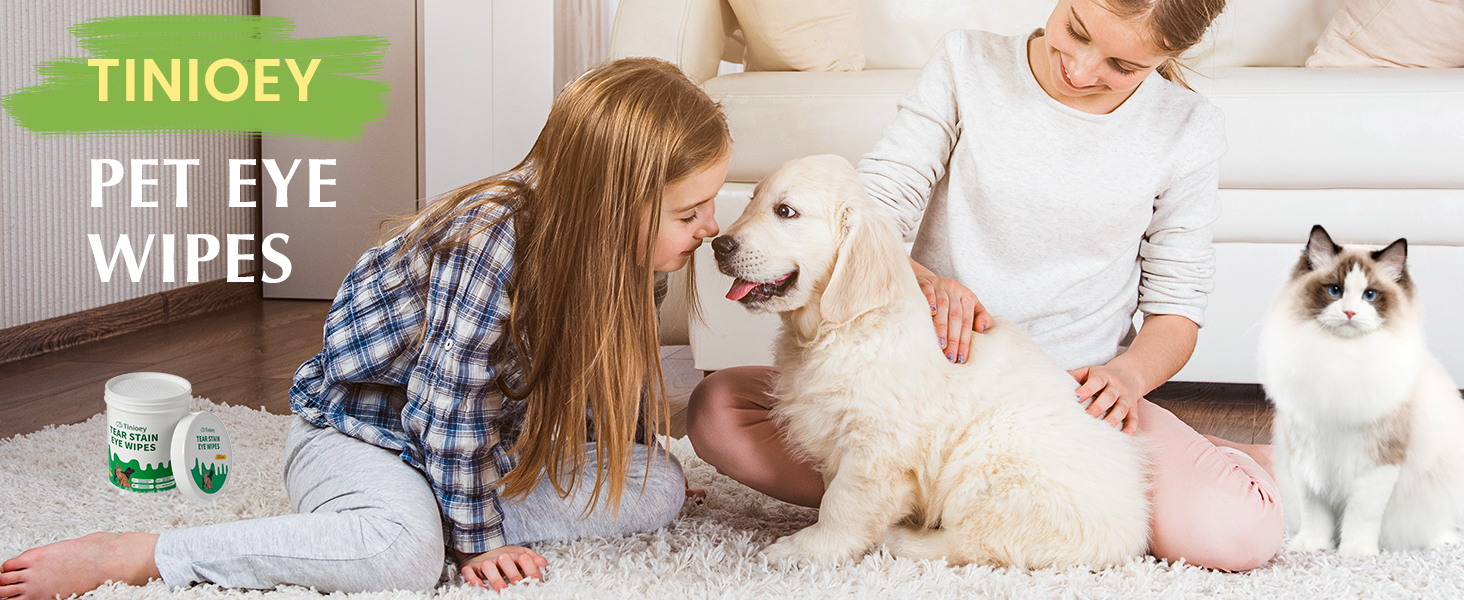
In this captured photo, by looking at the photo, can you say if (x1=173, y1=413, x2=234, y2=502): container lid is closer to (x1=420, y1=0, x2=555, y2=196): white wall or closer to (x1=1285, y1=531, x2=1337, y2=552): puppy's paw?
(x1=1285, y1=531, x2=1337, y2=552): puppy's paw

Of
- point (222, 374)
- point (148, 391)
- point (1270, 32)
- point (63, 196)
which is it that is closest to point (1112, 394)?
point (148, 391)

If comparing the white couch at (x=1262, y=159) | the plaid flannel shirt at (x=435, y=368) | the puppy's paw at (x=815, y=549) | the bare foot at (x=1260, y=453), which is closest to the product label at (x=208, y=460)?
the plaid flannel shirt at (x=435, y=368)

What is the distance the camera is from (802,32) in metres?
2.48

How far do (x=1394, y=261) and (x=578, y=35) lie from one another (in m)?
2.70

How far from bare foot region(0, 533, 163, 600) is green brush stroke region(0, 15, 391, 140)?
1.71m

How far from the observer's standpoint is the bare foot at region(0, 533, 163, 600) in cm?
110

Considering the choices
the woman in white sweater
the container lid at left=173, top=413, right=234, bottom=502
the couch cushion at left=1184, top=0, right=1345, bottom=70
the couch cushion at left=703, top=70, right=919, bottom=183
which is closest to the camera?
the woman in white sweater

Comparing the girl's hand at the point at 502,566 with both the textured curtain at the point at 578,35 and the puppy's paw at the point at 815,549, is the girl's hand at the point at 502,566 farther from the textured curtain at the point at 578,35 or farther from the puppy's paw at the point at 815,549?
the textured curtain at the point at 578,35

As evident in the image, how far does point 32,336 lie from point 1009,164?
235cm

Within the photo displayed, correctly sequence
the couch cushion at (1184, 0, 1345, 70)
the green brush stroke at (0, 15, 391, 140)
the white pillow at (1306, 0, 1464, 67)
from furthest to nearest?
1. the couch cushion at (1184, 0, 1345, 70)
2. the green brush stroke at (0, 15, 391, 140)
3. the white pillow at (1306, 0, 1464, 67)

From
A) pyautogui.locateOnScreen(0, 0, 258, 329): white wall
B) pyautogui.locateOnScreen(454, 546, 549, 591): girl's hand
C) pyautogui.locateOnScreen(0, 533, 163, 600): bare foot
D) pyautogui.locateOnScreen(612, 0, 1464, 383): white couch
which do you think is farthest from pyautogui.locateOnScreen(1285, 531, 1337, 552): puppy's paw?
pyautogui.locateOnScreen(0, 0, 258, 329): white wall

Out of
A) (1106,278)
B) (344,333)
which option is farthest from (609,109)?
(1106,278)

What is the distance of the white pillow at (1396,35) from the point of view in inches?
92.7

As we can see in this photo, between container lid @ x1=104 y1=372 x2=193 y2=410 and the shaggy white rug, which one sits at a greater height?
container lid @ x1=104 y1=372 x2=193 y2=410
